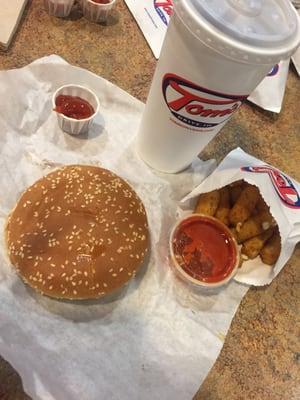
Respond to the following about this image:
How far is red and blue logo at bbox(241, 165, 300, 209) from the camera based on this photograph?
3.09 ft

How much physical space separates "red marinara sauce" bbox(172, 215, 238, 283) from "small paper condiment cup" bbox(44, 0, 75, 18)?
26.6 inches

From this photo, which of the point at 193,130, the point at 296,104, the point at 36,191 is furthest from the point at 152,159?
the point at 296,104

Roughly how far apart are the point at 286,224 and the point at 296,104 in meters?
0.57

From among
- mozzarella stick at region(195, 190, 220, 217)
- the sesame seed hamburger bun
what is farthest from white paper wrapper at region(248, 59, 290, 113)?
the sesame seed hamburger bun

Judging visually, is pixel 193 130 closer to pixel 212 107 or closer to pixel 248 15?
pixel 212 107

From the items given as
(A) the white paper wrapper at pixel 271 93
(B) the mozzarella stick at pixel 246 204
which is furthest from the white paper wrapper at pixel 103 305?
(A) the white paper wrapper at pixel 271 93

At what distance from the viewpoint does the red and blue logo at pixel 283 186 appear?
941 mm

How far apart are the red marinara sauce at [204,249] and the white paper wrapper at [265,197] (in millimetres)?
58

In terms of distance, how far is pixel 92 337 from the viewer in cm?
85

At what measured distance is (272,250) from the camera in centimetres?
97

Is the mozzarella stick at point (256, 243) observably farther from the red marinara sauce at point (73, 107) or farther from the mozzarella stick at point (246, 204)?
the red marinara sauce at point (73, 107)

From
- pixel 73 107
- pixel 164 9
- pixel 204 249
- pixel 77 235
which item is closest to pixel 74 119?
pixel 73 107

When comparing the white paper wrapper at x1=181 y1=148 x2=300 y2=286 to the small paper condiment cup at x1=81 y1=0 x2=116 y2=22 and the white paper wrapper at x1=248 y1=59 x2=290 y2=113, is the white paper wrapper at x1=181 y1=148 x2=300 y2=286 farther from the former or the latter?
the small paper condiment cup at x1=81 y1=0 x2=116 y2=22

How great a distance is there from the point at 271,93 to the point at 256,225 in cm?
49
